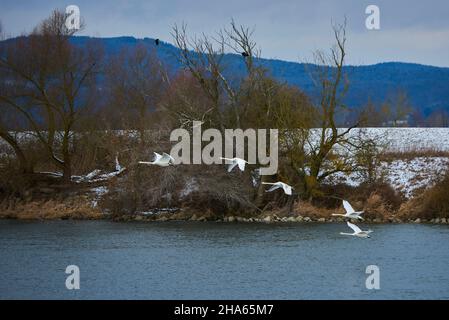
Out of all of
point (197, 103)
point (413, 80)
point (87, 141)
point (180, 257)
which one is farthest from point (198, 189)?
point (413, 80)

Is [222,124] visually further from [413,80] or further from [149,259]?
[413,80]

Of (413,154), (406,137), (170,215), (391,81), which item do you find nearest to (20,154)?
(170,215)

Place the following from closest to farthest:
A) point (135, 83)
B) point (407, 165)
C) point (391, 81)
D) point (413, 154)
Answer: point (407, 165) < point (413, 154) < point (135, 83) < point (391, 81)

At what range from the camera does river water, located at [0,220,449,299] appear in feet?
75.4

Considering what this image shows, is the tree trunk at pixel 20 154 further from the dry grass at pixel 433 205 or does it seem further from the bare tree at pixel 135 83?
the dry grass at pixel 433 205

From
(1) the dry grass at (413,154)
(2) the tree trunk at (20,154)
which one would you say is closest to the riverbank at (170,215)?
(2) the tree trunk at (20,154)

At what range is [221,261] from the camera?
1065 inches

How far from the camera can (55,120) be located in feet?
142

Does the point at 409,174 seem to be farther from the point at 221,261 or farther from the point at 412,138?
the point at 221,261

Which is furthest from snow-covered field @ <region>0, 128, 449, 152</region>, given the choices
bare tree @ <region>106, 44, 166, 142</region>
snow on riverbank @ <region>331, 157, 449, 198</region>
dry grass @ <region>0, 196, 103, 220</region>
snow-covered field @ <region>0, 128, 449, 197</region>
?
bare tree @ <region>106, 44, 166, 142</region>

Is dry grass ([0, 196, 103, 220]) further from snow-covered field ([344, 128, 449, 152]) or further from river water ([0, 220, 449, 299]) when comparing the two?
snow-covered field ([344, 128, 449, 152])

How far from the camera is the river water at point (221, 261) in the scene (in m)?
23.0

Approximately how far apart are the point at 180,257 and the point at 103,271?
123 inches
